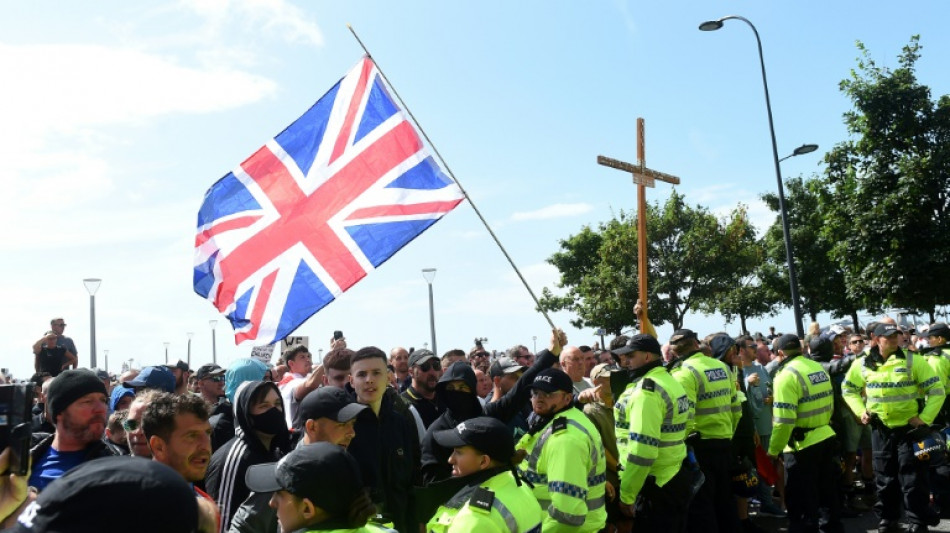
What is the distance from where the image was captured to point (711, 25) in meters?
19.9

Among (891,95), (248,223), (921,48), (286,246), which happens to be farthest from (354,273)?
(921,48)

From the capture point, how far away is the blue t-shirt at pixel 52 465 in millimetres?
3709

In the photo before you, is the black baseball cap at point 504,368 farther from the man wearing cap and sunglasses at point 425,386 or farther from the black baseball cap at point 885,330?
the black baseball cap at point 885,330

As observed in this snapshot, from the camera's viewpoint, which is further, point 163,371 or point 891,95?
point 891,95

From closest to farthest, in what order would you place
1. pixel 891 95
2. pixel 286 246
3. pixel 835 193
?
pixel 286 246 < pixel 891 95 < pixel 835 193

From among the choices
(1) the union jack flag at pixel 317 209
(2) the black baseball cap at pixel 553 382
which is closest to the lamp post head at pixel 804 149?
(1) the union jack flag at pixel 317 209

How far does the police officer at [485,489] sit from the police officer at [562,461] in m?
0.51

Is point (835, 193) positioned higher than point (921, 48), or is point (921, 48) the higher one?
point (921, 48)

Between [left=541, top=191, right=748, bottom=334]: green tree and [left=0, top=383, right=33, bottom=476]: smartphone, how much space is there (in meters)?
40.9

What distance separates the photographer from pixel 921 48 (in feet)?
71.1

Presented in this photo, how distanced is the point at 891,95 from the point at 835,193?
123 inches

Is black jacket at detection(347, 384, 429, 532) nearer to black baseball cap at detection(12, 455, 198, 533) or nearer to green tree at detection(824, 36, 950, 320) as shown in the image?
black baseball cap at detection(12, 455, 198, 533)

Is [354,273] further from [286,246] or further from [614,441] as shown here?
[614,441]

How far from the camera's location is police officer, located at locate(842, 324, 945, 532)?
8.86 m
